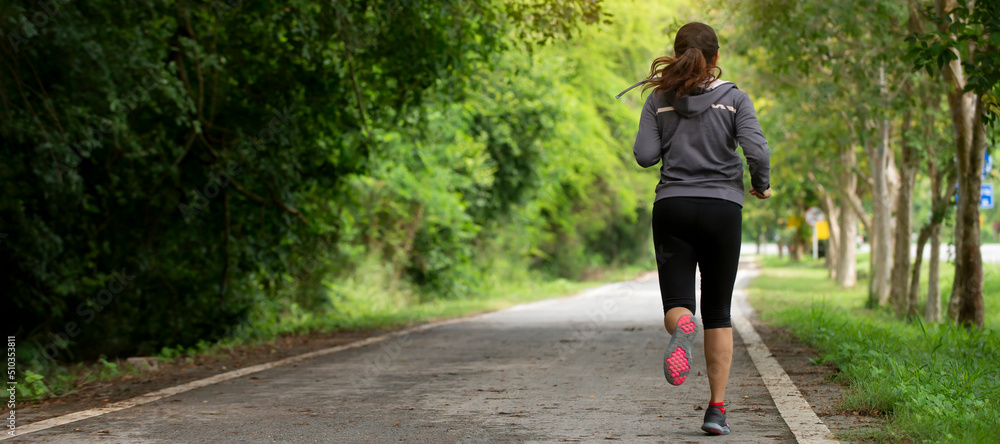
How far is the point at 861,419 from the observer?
14.9ft

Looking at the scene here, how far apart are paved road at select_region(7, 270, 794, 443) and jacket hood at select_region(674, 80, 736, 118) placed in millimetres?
1503

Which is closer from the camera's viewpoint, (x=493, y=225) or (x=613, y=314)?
(x=613, y=314)

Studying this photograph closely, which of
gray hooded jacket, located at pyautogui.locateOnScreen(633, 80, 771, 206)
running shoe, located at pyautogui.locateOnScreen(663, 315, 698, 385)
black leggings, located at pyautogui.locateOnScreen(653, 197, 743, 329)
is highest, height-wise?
gray hooded jacket, located at pyautogui.locateOnScreen(633, 80, 771, 206)

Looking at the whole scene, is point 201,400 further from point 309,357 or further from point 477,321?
point 477,321

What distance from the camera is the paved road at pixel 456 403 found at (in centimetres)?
450

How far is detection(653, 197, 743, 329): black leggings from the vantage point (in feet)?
13.7

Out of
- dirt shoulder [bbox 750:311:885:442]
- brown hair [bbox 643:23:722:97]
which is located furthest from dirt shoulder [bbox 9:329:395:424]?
dirt shoulder [bbox 750:311:885:442]

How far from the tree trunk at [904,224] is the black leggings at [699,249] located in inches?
450

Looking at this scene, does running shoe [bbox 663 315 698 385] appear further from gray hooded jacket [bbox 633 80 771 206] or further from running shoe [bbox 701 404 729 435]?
gray hooded jacket [bbox 633 80 771 206]

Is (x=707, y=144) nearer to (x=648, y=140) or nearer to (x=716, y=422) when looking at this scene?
(x=648, y=140)

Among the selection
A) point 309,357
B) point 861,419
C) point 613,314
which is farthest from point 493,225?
point 861,419

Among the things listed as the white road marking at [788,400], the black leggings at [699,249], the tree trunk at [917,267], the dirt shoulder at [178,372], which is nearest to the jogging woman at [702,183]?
the black leggings at [699,249]

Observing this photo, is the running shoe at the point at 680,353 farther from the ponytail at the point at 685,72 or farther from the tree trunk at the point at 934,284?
the tree trunk at the point at 934,284

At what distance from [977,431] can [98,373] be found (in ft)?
22.0
